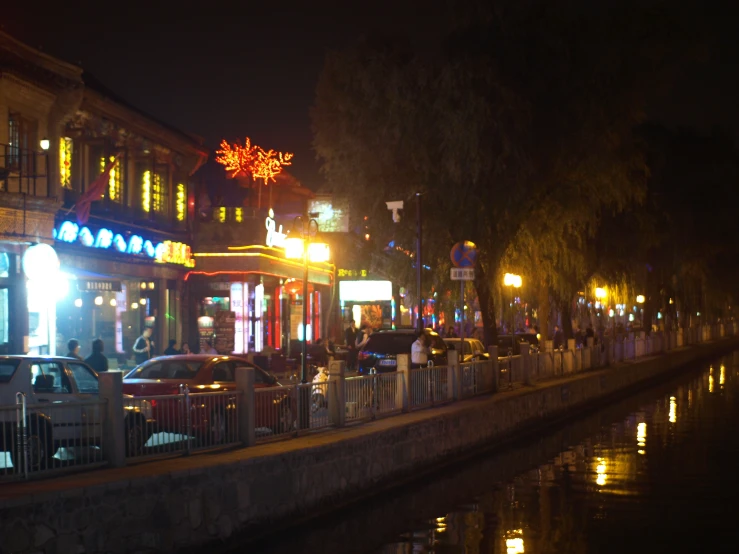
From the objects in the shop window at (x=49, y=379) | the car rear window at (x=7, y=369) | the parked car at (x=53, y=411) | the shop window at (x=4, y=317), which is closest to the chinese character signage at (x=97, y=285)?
the shop window at (x=4, y=317)

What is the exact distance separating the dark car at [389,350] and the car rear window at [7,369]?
518 inches

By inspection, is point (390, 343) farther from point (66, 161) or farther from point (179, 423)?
point (179, 423)

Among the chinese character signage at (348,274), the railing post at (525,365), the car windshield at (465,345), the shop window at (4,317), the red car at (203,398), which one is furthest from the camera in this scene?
the chinese character signage at (348,274)

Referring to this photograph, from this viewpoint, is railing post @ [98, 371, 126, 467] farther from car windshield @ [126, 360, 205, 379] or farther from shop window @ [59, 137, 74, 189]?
shop window @ [59, 137, 74, 189]

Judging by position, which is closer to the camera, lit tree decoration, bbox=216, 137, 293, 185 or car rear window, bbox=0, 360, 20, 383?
car rear window, bbox=0, 360, 20, 383

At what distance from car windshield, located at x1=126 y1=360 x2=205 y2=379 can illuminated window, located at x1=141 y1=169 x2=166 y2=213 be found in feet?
53.3

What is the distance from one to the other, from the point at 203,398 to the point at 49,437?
7.72ft

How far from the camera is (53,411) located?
10.7m

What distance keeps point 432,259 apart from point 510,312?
6570mm

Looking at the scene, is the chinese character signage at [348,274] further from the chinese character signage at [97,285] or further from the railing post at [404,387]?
the railing post at [404,387]

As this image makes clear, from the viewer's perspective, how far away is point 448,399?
21453 millimetres

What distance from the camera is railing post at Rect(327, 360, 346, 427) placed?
16.0 m

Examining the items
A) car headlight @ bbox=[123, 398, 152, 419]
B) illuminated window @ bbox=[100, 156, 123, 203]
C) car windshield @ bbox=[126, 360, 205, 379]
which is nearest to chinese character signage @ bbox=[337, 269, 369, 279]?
illuminated window @ bbox=[100, 156, 123, 203]

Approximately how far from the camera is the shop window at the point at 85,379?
1460cm
